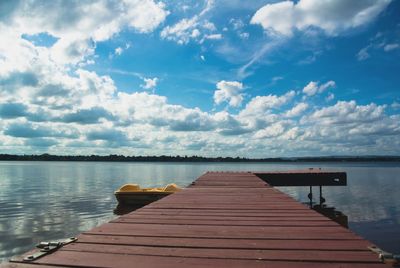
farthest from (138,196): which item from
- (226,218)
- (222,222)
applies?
(222,222)

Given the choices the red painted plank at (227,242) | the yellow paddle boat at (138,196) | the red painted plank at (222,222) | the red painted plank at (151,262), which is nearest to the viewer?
the red painted plank at (151,262)

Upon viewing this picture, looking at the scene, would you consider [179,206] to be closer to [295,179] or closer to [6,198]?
[295,179]

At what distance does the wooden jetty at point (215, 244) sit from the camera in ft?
10.8

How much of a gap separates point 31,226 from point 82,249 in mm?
15131

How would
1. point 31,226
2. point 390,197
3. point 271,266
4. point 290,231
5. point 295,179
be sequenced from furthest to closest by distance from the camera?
point 390,197, point 295,179, point 31,226, point 290,231, point 271,266

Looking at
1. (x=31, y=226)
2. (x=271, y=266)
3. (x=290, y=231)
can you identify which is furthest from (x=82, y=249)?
(x=31, y=226)

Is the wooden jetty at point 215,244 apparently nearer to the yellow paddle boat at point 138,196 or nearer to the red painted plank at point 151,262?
the red painted plank at point 151,262

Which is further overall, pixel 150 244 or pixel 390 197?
pixel 390 197

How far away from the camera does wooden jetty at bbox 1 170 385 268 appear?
329 centimetres

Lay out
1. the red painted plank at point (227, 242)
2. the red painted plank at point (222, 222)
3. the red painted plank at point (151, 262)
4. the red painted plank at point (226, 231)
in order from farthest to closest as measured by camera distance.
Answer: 1. the red painted plank at point (222, 222)
2. the red painted plank at point (226, 231)
3. the red painted plank at point (227, 242)
4. the red painted plank at point (151, 262)

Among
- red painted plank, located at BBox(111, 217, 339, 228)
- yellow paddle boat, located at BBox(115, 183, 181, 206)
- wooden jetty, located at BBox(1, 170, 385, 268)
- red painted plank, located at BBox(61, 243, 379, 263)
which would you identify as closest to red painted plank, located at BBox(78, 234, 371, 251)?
wooden jetty, located at BBox(1, 170, 385, 268)

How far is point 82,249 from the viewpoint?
3.69 metres

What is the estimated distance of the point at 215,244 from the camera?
404 centimetres

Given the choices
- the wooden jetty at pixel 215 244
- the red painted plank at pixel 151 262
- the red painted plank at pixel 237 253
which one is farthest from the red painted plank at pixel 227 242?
the red painted plank at pixel 151 262
